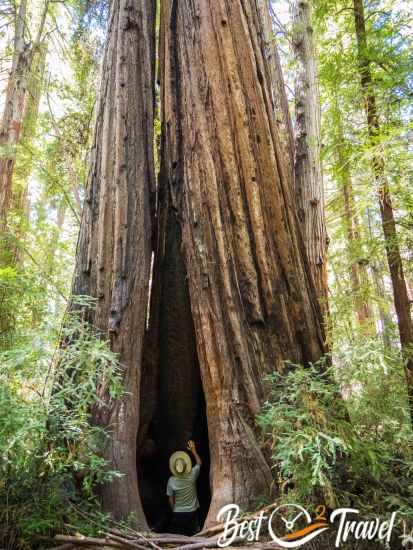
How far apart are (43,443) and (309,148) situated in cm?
435

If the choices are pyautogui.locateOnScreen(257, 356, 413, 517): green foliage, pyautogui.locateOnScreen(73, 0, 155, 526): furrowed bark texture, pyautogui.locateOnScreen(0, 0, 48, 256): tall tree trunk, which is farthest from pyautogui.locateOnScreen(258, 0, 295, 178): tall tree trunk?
pyautogui.locateOnScreen(0, 0, 48, 256): tall tree trunk

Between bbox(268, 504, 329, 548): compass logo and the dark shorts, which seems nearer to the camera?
bbox(268, 504, 329, 548): compass logo

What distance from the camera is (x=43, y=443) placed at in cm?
233

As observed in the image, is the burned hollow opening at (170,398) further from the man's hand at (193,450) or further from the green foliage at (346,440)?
the green foliage at (346,440)

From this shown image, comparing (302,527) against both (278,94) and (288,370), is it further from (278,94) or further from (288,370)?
(278,94)

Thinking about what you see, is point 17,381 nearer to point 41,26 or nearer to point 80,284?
point 80,284

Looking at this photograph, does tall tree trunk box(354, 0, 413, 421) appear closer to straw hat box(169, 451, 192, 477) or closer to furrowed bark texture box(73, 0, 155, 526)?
straw hat box(169, 451, 192, 477)

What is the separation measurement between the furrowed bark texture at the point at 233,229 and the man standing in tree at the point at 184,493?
0.42 m

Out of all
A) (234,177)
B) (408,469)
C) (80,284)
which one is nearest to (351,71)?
(234,177)

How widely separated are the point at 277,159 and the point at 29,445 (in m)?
2.85

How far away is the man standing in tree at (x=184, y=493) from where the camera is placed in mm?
3451

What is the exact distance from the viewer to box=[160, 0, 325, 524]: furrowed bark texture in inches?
122

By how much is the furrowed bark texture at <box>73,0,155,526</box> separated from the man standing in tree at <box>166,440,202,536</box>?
48 cm

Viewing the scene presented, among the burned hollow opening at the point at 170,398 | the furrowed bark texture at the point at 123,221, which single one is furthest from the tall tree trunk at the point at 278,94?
the burned hollow opening at the point at 170,398
